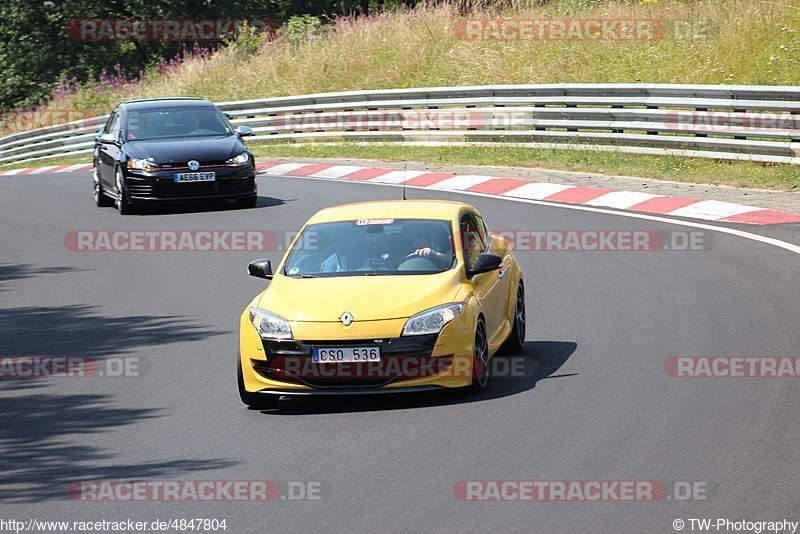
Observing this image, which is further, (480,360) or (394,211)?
(394,211)

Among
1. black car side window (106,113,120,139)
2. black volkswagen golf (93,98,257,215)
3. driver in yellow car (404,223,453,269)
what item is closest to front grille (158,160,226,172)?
black volkswagen golf (93,98,257,215)

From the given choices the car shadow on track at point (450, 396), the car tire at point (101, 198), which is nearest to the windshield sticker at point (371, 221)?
the car shadow on track at point (450, 396)

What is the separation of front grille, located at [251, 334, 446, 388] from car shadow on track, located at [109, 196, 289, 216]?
40.2 ft

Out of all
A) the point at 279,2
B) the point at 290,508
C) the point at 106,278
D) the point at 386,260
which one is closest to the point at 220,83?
the point at 279,2

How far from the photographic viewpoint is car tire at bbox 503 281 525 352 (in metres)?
10.9

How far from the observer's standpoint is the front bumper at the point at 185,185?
2108cm

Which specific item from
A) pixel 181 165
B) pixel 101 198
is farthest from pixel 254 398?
pixel 101 198

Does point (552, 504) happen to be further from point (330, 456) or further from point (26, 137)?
point (26, 137)

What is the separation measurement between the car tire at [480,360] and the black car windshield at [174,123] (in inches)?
518

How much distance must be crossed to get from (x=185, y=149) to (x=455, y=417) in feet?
43.1

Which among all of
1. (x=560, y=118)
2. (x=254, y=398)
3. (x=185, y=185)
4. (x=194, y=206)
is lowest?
(x=194, y=206)

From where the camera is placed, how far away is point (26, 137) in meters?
42.6

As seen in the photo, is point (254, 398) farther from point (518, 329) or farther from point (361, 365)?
point (518, 329)

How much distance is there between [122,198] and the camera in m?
21.5
